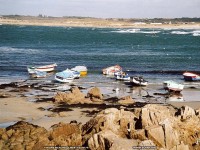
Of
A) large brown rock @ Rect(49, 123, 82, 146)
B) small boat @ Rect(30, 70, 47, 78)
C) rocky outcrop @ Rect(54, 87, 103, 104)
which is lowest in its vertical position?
small boat @ Rect(30, 70, 47, 78)

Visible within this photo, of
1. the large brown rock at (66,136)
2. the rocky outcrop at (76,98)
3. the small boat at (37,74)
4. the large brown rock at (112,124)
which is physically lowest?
the small boat at (37,74)

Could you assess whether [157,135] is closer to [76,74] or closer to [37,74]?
[76,74]

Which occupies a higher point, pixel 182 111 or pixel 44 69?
pixel 182 111

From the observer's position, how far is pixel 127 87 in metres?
43.2

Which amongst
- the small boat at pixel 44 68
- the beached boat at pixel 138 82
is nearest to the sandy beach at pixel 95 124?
the beached boat at pixel 138 82

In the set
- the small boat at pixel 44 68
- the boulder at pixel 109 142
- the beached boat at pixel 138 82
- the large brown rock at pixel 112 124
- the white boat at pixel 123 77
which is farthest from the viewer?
the small boat at pixel 44 68

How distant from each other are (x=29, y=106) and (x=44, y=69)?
2233 cm

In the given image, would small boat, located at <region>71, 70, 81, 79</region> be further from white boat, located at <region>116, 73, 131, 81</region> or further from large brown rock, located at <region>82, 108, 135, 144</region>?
large brown rock, located at <region>82, 108, 135, 144</region>

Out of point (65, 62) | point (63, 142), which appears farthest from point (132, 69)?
point (63, 142)

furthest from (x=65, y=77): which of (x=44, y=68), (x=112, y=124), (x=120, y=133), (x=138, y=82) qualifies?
(x=120, y=133)

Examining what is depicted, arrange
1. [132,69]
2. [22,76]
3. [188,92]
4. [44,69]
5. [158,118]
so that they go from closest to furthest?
1. [158,118]
2. [188,92]
3. [22,76]
4. [44,69]
5. [132,69]

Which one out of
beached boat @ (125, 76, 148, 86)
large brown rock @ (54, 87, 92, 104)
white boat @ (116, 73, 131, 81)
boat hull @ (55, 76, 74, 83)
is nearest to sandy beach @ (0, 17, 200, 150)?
large brown rock @ (54, 87, 92, 104)

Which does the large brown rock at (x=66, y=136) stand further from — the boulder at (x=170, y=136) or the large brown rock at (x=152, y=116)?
the boulder at (x=170, y=136)

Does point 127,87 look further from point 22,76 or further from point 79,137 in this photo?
point 79,137
